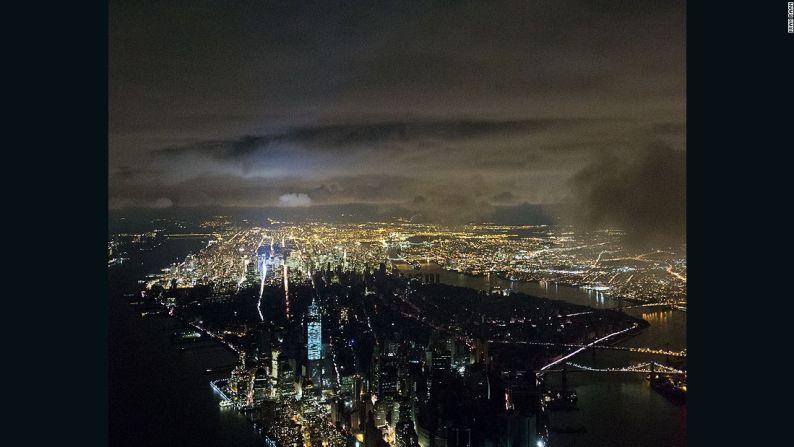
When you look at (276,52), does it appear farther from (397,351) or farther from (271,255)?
(397,351)

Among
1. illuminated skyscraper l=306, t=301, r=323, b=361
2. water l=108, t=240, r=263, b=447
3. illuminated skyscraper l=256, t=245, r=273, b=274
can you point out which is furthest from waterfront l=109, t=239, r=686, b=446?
illuminated skyscraper l=306, t=301, r=323, b=361

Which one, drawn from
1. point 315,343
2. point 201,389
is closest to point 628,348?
point 315,343

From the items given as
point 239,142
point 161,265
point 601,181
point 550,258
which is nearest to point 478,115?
point 601,181

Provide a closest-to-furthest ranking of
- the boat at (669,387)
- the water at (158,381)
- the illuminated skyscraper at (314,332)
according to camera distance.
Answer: the water at (158,381) → the boat at (669,387) → the illuminated skyscraper at (314,332)

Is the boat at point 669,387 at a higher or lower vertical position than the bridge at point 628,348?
lower


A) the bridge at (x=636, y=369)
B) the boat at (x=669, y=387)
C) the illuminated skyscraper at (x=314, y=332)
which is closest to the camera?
the boat at (x=669, y=387)

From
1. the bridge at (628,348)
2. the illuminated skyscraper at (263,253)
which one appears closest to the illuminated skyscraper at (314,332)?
the illuminated skyscraper at (263,253)

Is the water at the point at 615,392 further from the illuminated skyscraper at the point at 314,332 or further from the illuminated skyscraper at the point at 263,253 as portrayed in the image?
the illuminated skyscraper at the point at 263,253
